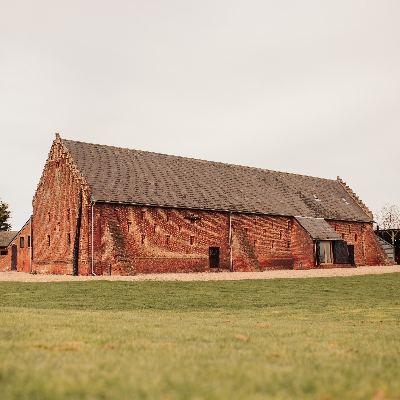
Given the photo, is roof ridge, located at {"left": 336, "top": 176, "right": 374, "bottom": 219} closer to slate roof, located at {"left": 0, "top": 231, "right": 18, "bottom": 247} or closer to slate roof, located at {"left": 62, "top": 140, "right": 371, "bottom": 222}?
slate roof, located at {"left": 62, "top": 140, "right": 371, "bottom": 222}

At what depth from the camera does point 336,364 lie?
5.45 metres

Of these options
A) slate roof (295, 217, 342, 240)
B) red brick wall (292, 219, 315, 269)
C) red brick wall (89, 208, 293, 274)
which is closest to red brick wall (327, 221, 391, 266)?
slate roof (295, 217, 342, 240)

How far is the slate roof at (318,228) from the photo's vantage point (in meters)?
50.1

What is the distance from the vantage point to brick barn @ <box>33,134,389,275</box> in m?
39.9

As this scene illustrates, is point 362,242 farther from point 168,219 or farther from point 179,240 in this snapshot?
point 168,219

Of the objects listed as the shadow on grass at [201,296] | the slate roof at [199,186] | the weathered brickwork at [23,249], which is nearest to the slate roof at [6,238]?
the weathered brickwork at [23,249]

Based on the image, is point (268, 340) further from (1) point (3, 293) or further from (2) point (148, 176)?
(2) point (148, 176)

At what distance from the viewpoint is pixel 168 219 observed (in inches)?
1684

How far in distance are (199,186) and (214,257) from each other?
7.04m

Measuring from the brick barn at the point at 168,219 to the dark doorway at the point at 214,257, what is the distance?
91mm

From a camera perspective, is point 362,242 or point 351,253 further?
point 362,242

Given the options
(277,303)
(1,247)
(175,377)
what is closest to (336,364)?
(175,377)

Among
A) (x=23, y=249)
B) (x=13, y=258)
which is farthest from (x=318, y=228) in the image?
(x=13, y=258)

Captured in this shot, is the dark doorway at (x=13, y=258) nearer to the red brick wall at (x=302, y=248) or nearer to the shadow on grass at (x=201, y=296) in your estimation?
the shadow on grass at (x=201, y=296)
